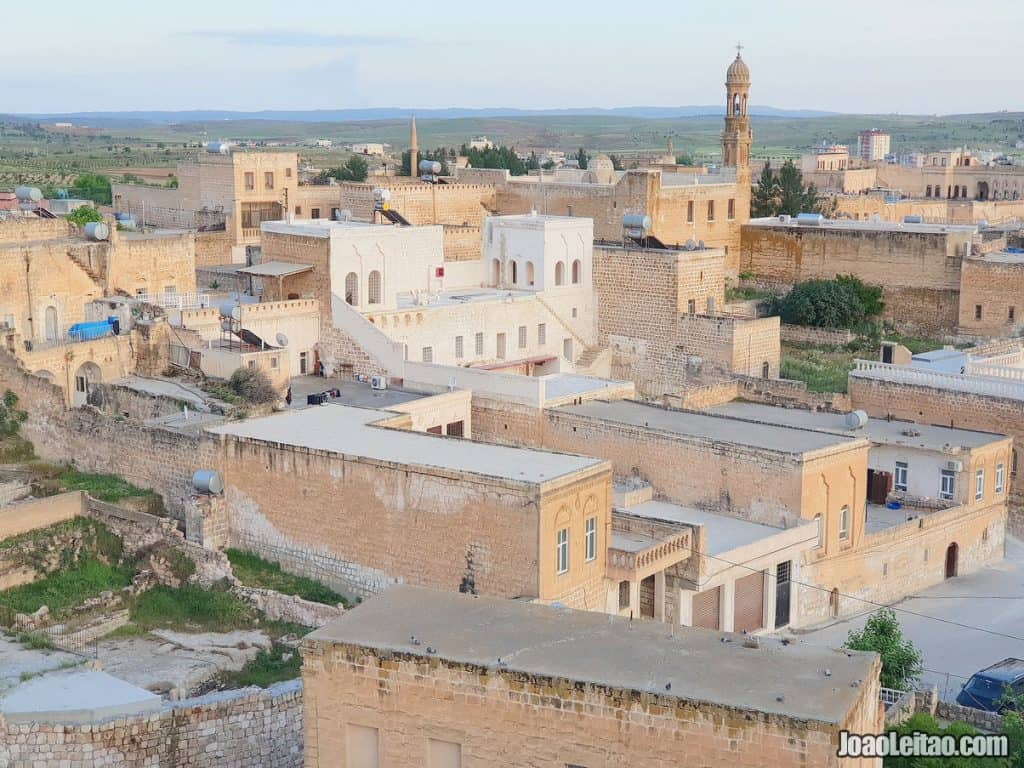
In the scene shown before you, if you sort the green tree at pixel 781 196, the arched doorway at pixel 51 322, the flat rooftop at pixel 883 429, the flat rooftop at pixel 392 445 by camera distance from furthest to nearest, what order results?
the green tree at pixel 781 196 → the arched doorway at pixel 51 322 → the flat rooftop at pixel 883 429 → the flat rooftop at pixel 392 445

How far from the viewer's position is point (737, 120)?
156 feet

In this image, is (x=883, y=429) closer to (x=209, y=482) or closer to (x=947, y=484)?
(x=947, y=484)

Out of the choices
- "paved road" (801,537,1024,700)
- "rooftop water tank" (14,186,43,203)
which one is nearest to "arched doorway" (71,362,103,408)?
Result: "rooftop water tank" (14,186,43,203)

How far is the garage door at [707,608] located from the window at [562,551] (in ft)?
9.22

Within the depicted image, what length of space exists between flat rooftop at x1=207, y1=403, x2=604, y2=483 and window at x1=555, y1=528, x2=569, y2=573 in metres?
0.77

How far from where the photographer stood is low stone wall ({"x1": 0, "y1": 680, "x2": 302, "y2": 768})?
14.9m

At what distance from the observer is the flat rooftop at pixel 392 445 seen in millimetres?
20297

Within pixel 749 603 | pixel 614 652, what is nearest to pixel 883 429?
pixel 749 603

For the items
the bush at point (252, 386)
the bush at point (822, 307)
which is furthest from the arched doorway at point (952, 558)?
the bush at point (822, 307)

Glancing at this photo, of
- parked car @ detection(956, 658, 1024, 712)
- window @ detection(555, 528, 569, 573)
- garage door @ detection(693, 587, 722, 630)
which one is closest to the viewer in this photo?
parked car @ detection(956, 658, 1024, 712)

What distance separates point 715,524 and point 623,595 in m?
3.27

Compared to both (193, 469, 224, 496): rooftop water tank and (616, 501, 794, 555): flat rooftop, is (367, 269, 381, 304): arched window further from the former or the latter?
(193, 469, 224, 496): rooftop water tank

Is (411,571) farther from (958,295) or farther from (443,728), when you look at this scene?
(958,295)

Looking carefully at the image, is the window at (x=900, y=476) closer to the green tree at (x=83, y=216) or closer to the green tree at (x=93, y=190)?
the green tree at (x=83, y=216)
